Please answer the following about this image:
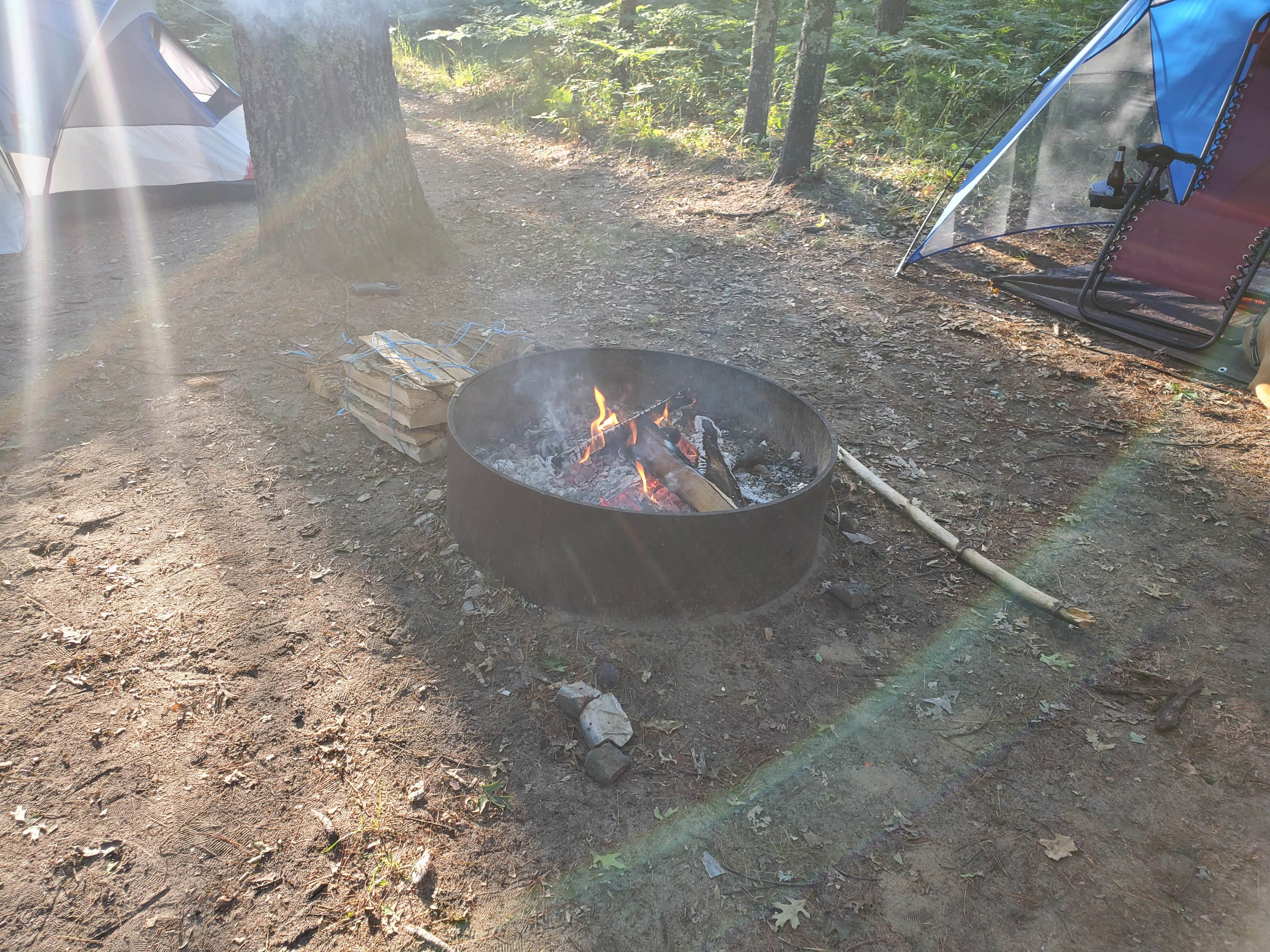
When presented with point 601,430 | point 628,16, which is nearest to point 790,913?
point 601,430

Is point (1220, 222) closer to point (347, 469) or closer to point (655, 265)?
point (655, 265)

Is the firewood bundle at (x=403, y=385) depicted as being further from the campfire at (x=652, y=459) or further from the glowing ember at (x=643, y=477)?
the glowing ember at (x=643, y=477)

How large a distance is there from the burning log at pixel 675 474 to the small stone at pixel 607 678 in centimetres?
70

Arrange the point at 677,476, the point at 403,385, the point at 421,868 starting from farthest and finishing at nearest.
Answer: the point at 403,385, the point at 677,476, the point at 421,868

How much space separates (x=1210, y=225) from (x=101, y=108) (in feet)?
31.2

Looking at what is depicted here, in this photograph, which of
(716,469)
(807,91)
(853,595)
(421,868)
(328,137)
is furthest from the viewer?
(807,91)

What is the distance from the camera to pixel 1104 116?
5.92m

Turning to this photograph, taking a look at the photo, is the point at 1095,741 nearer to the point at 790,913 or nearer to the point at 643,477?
the point at 790,913

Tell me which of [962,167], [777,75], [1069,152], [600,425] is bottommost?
[600,425]

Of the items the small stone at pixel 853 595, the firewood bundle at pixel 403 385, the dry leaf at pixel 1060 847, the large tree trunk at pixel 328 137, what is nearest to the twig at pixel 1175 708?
the dry leaf at pixel 1060 847

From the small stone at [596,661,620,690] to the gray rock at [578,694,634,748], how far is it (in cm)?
8

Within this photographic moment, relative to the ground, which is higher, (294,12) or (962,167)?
(294,12)

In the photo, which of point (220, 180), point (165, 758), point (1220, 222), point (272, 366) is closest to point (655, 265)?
point (272, 366)

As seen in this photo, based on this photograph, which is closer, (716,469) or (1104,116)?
(716,469)
